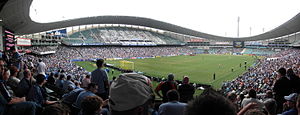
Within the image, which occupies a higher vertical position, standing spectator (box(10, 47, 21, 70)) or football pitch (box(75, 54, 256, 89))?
standing spectator (box(10, 47, 21, 70))

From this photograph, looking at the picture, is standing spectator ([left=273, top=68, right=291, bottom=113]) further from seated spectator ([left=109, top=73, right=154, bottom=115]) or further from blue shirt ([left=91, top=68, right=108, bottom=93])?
seated spectator ([left=109, top=73, right=154, bottom=115])

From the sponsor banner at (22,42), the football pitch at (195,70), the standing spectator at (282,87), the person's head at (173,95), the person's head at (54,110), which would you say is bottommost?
the football pitch at (195,70)

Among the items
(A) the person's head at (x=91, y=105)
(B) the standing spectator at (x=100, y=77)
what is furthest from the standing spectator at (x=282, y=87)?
(A) the person's head at (x=91, y=105)

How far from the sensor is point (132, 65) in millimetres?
38906

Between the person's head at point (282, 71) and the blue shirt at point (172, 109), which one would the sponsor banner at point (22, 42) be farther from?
the person's head at point (282, 71)

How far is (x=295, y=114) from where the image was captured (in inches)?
149

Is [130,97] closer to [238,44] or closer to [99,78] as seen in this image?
[99,78]

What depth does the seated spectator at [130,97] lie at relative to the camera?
1.63 m

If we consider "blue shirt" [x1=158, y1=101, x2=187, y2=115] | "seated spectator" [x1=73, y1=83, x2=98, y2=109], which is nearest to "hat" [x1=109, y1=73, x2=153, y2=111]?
"blue shirt" [x1=158, y1=101, x2=187, y2=115]

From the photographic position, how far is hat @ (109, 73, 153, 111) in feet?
5.36

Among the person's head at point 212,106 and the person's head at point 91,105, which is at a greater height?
the person's head at point 212,106

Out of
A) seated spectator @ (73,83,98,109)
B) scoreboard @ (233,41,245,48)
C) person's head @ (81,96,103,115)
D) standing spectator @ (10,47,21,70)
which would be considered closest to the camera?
person's head @ (81,96,103,115)

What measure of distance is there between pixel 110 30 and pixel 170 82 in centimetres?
8091

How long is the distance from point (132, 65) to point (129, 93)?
123ft
